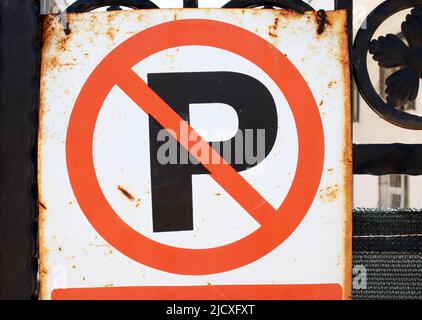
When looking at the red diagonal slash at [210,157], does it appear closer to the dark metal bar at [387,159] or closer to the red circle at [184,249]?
the red circle at [184,249]

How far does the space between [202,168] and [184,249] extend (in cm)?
Result: 17

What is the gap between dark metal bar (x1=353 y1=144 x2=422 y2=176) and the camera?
97cm

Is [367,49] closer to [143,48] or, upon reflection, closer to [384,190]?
[143,48]

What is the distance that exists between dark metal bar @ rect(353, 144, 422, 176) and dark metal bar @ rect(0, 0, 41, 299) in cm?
68

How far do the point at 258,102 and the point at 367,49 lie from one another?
0.26 metres

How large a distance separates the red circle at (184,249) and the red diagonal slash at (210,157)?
24 mm

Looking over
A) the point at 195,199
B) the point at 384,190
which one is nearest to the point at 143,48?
the point at 195,199

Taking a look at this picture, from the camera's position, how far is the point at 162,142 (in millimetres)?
938

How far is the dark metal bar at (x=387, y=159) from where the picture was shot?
97 cm

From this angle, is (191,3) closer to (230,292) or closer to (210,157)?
(210,157)

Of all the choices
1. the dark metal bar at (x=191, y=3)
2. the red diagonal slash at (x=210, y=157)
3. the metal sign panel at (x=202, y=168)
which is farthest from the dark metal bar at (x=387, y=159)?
the dark metal bar at (x=191, y=3)

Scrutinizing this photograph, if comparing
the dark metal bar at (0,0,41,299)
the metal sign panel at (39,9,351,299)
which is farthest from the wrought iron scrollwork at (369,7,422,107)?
the dark metal bar at (0,0,41,299)

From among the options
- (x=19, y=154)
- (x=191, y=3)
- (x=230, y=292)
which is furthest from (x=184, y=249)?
(x=191, y=3)

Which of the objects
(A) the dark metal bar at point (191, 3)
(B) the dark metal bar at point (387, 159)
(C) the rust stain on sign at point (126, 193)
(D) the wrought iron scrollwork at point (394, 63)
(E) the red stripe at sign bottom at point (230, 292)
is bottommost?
(E) the red stripe at sign bottom at point (230, 292)
